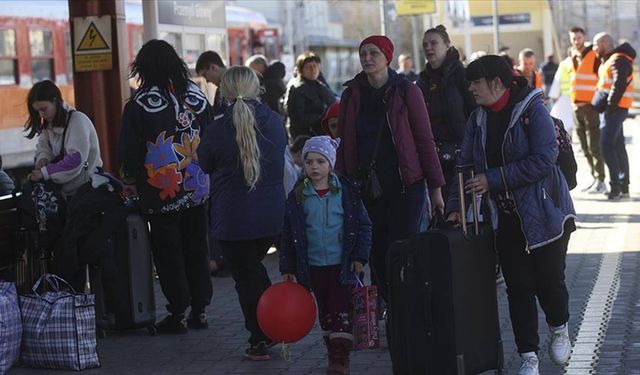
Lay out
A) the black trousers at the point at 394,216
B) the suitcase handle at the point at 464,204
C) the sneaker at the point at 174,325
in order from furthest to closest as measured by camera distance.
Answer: the sneaker at the point at 174,325
the black trousers at the point at 394,216
the suitcase handle at the point at 464,204

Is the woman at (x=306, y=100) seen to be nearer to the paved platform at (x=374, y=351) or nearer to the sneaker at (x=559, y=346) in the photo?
the paved platform at (x=374, y=351)

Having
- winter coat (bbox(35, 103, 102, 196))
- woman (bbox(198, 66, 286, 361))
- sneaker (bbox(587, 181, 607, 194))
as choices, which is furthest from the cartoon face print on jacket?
sneaker (bbox(587, 181, 607, 194))

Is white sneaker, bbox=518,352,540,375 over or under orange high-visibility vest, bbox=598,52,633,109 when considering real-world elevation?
under

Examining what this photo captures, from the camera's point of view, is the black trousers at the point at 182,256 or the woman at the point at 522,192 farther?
the black trousers at the point at 182,256

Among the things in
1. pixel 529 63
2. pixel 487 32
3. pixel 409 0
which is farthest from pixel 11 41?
pixel 487 32

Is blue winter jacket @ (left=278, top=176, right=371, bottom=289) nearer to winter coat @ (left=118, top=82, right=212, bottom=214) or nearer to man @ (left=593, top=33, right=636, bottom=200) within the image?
winter coat @ (left=118, top=82, right=212, bottom=214)

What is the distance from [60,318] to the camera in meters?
7.83

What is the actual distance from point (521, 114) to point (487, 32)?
6050 centimetres

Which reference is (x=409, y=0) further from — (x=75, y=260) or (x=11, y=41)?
(x=75, y=260)

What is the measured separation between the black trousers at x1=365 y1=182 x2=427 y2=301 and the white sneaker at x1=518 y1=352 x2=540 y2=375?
1.27 meters

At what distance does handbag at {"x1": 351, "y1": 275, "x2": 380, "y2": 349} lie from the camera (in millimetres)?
7113

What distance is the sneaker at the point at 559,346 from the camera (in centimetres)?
699

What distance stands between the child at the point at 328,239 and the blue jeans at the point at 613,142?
880 cm

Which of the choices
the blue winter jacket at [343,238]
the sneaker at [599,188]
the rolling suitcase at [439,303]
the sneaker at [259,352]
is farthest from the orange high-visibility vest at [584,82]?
the rolling suitcase at [439,303]
